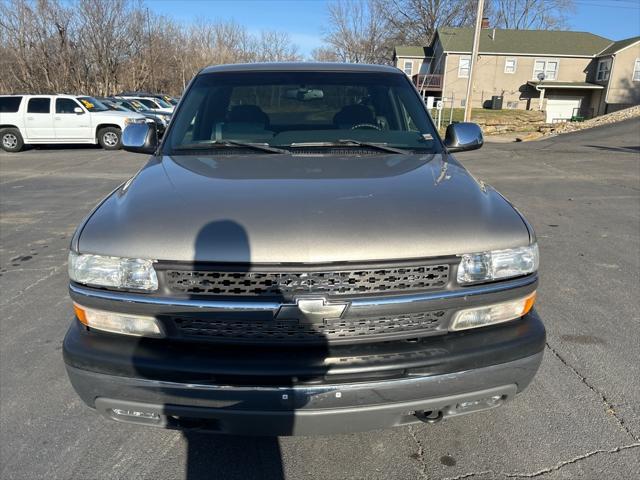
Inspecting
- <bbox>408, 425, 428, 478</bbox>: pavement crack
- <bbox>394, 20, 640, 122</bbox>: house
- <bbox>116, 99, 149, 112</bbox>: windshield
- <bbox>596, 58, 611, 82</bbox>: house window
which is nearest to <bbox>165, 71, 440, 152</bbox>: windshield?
<bbox>408, 425, 428, 478</bbox>: pavement crack

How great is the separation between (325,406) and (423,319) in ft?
1.74

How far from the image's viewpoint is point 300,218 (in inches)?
76.1

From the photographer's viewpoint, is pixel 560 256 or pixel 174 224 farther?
pixel 560 256

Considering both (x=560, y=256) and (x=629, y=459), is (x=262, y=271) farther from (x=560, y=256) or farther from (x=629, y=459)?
(x=560, y=256)

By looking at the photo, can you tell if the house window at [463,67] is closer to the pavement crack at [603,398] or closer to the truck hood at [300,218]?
the pavement crack at [603,398]

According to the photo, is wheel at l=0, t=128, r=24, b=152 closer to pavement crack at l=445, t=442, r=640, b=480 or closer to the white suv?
the white suv

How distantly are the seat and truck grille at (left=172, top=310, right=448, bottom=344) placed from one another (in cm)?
178

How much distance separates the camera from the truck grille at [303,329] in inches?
73.8

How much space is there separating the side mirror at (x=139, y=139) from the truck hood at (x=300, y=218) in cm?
101

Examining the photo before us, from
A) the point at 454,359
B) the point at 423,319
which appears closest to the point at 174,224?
the point at 423,319

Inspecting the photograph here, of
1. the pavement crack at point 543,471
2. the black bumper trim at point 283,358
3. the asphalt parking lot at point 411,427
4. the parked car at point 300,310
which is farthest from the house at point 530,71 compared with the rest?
the black bumper trim at point 283,358

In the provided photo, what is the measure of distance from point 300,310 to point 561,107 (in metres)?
44.1

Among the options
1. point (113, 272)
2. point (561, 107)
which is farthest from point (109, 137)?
point (561, 107)

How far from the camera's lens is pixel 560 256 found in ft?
17.0
